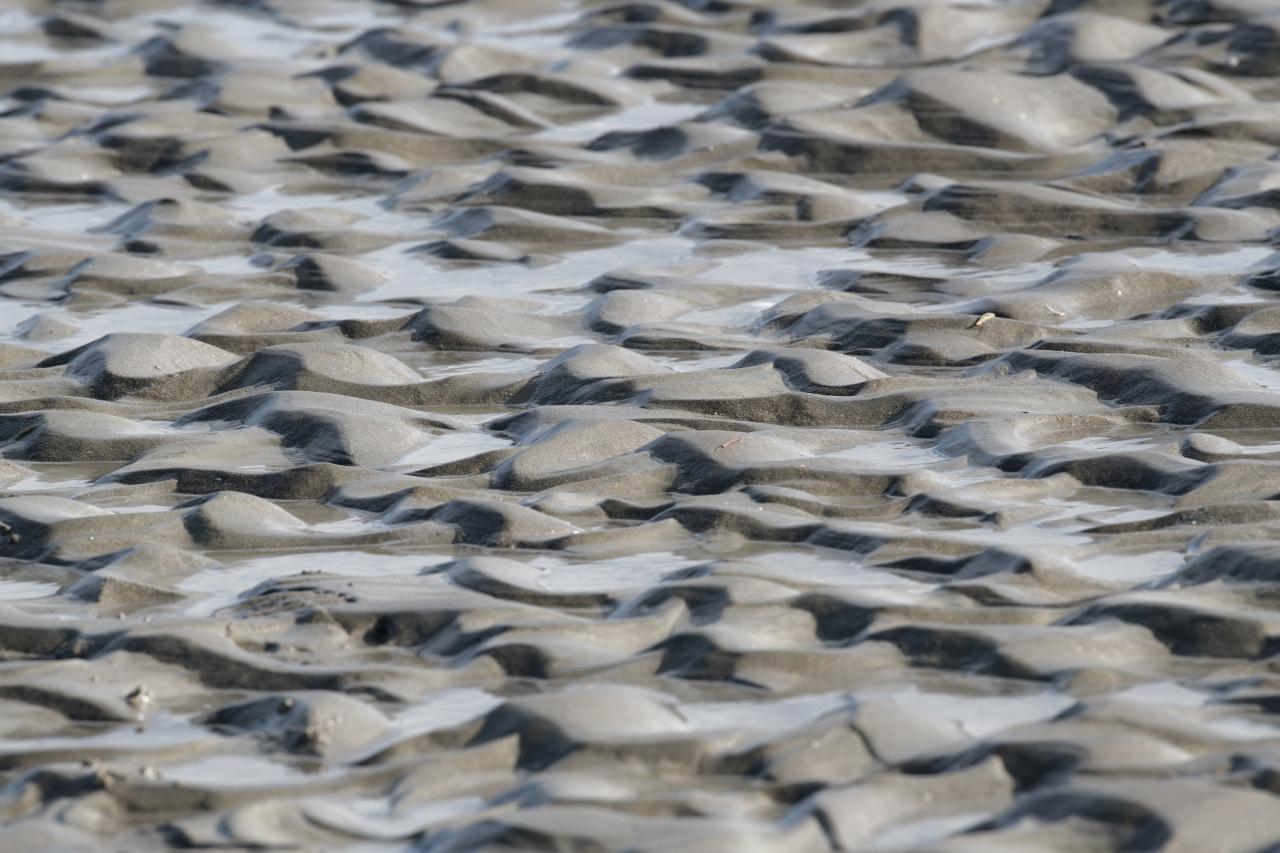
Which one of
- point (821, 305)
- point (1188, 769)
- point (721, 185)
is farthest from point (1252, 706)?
point (721, 185)

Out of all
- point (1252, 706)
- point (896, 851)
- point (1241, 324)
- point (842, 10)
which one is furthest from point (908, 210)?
point (896, 851)

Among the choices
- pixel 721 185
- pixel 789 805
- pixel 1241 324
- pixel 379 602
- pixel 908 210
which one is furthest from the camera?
pixel 721 185

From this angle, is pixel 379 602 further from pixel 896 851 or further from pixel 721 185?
pixel 721 185

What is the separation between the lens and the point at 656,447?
3857 millimetres

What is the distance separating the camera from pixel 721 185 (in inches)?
237

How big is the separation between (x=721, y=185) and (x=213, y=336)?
6.12 ft

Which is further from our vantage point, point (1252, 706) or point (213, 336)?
point (213, 336)

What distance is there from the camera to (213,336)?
4.73 metres

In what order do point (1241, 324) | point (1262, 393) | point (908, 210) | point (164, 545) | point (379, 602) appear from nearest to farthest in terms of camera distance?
point (379, 602)
point (164, 545)
point (1262, 393)
point (1241, 324)
point (908, 210)

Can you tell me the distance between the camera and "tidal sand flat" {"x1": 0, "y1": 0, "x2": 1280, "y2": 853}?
2.63 meters

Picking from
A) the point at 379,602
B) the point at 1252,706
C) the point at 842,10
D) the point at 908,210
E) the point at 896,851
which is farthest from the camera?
the point at 842,10

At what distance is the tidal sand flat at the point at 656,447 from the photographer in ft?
8.62

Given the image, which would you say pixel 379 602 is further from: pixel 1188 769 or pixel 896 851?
pixel 1188 769

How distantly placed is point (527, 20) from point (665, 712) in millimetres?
5901
